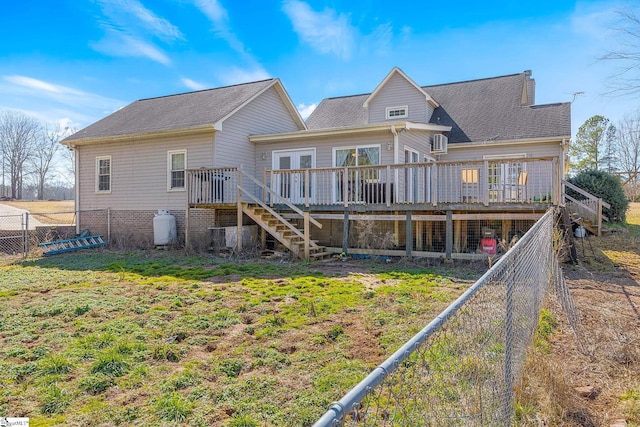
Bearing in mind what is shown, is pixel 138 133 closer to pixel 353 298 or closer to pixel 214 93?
pixel 214 93

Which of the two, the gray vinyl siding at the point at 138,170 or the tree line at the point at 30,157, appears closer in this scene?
the gray vinyl siding at the point at 138,170

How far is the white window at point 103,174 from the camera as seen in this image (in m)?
15.0

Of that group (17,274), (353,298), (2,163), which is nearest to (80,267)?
(17,274)

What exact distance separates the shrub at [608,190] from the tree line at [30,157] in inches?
1787

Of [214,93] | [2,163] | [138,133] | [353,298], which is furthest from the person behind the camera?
[2,163]

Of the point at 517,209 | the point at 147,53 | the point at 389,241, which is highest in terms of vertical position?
the point at 147,53

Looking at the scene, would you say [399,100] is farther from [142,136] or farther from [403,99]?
[142,136]

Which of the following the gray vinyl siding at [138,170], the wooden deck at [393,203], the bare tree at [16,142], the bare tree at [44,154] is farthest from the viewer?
the bare tree at [44,154]

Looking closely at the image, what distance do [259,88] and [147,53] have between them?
7089 mm

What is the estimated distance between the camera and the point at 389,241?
35.9 feet

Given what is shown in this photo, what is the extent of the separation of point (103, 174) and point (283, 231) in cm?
837

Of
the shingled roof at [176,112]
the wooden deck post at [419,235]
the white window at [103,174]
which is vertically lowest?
the wooden deck post at [419,235]

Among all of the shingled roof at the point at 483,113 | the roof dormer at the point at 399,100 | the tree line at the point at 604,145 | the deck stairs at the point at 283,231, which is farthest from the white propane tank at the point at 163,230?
the tree line at the point at 604,145

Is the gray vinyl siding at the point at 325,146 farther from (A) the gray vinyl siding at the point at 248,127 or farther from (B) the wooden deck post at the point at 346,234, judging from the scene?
(B) the wooden deck post at the point at 346,234
